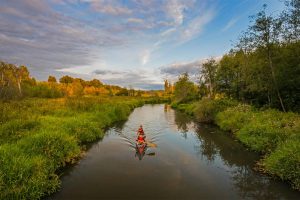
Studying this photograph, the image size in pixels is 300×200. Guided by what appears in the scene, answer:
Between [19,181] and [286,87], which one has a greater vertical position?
[286,87]

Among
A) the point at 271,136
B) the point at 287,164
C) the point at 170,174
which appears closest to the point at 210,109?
the point at 271,136

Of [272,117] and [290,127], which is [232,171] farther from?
[272,117]

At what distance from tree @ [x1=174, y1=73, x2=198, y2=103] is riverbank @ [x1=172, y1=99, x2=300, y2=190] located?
35.4 m

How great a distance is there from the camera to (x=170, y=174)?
12422 millimetres

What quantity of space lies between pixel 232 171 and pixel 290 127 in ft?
18.8

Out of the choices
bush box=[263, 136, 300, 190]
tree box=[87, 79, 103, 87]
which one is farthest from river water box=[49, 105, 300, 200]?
tree box=[87, 79, 103, 87]

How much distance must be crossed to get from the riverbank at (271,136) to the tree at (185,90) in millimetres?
35445

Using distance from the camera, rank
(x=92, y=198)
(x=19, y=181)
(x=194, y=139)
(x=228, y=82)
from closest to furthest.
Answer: (x=19, y=181) < (x=92, y=198) < (x=194, y=139) < (x=228, y=82)

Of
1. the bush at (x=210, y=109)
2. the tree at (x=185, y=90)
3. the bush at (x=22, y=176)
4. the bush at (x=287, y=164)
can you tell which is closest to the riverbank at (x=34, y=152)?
the bush at (x=22, y=176)

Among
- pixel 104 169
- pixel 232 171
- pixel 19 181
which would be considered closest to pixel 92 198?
pixel 19 181

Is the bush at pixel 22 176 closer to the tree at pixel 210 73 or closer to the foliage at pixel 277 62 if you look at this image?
the foliage at pixel 277 62

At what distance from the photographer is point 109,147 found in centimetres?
1812

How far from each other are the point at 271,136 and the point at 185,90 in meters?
52.5

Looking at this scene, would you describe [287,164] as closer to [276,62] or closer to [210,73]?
[276,62]
